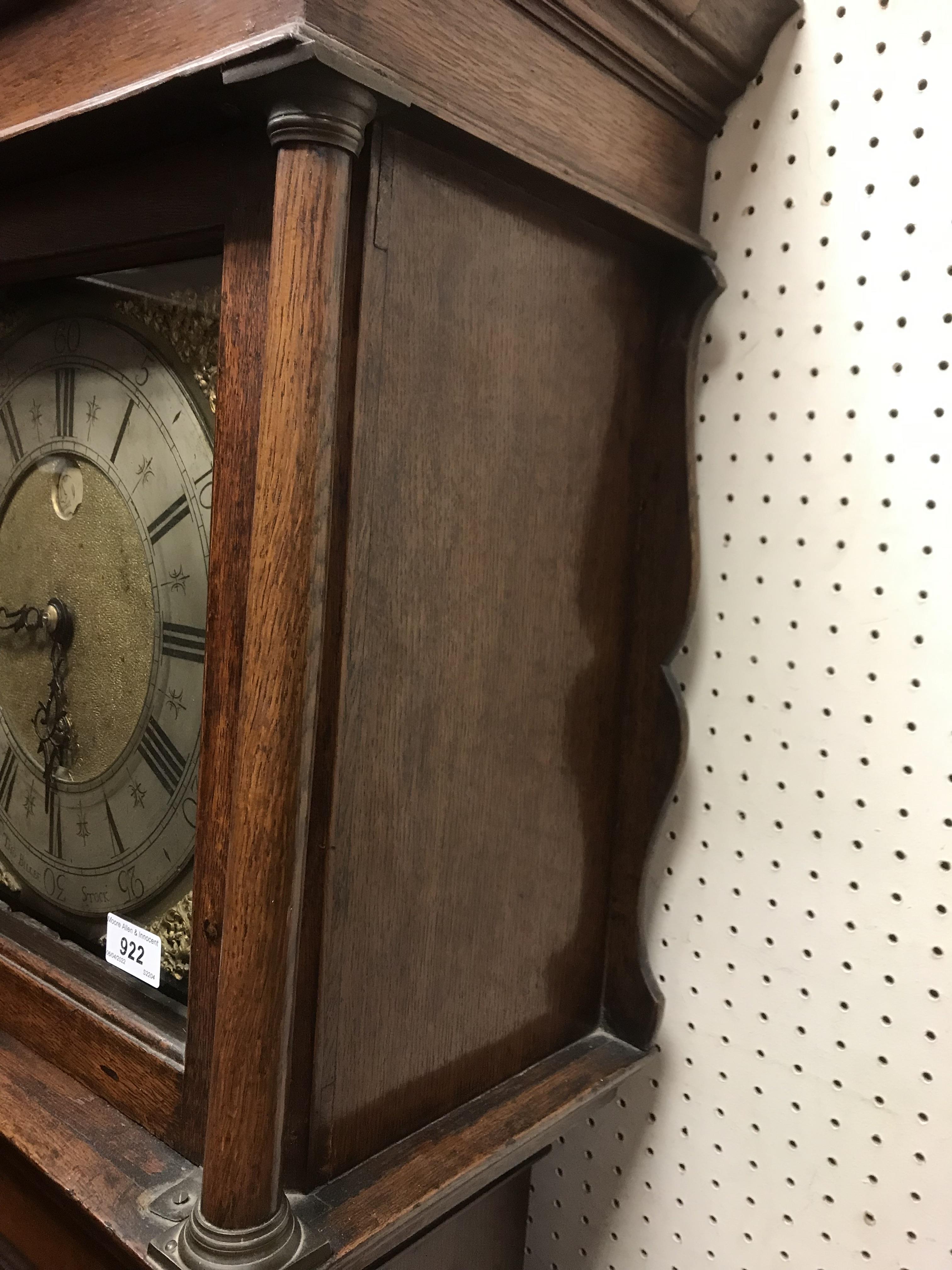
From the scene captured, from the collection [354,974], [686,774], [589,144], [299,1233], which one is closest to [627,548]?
[686,774]

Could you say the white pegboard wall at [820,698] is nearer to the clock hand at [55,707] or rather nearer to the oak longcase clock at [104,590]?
the oak longcase clock at [104,590]

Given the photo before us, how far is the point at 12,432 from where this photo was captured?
953mm

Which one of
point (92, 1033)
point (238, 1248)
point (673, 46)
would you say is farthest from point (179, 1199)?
point (673, 46)

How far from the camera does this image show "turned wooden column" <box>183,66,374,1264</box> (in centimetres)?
57

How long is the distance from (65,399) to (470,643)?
0.45 metres

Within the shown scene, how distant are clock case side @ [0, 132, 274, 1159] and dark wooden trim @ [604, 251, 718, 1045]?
41 centimetres

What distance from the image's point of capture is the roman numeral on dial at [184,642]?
0.77 meters

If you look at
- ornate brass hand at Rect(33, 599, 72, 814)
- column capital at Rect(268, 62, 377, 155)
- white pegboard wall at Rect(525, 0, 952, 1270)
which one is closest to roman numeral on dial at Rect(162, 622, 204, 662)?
ornate brass hand at Rect(33, 599, 72, 814)

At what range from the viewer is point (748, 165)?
0.89 meters

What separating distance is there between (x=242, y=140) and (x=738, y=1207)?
1.02m

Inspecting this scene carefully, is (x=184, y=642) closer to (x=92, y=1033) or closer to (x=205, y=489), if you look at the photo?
(x=205, y=489)

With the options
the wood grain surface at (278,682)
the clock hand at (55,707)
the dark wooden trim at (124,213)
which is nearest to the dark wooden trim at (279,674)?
the wood grain surface at (278,682)

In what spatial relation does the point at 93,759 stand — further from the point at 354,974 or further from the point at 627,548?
the point at 627,548

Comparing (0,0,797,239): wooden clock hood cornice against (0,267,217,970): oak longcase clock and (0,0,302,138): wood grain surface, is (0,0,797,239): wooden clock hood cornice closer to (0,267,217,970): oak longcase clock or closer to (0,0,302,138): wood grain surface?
(0,0,302,138): wood grain surface
